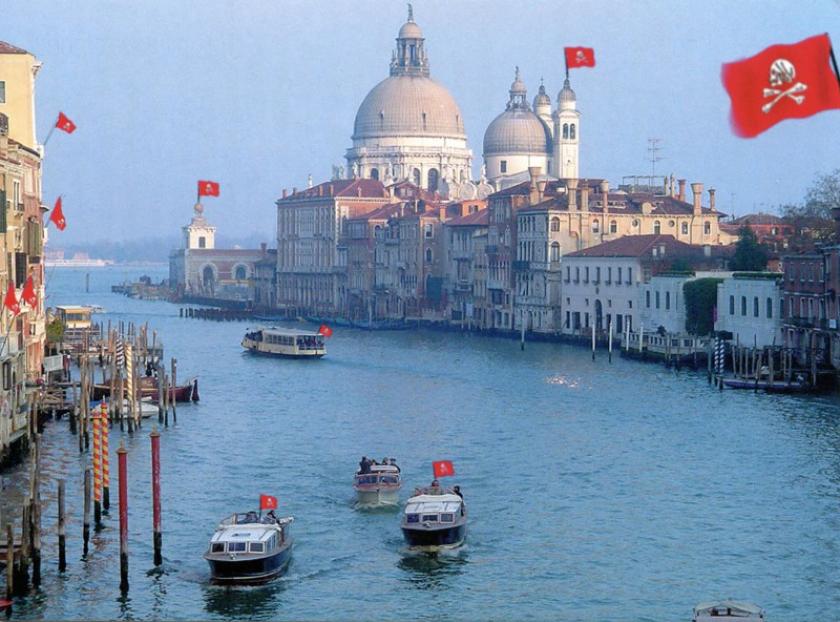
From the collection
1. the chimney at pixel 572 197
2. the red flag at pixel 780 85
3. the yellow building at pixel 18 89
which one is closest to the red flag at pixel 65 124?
the yellow building at pixel 18 89

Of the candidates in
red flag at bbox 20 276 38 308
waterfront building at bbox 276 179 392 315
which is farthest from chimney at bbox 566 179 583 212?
red flag at bbox 20 276 38 308

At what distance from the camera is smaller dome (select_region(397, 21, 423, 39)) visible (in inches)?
4296

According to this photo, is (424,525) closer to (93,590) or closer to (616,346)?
(93,590)

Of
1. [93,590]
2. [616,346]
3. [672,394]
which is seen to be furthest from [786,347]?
[93,590]

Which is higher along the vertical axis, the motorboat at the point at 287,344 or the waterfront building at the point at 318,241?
the waterfront building at the point at 318,241

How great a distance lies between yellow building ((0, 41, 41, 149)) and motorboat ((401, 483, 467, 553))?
11735 millimetres

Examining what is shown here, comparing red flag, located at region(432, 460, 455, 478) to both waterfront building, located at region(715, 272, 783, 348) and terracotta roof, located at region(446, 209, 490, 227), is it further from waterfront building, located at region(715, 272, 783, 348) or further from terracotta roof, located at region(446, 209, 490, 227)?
terracotta roof, located at region(446, 209, 490, 227)

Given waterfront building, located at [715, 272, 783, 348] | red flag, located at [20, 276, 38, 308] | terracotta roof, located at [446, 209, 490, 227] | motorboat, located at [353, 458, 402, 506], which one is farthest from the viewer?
terracotta roof, located at [446, 209, 490, 227]

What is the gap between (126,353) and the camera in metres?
36.2

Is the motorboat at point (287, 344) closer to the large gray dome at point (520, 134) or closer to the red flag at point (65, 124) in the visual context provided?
the red flag at point (65, 124)

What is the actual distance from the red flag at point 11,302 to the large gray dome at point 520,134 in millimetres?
76888

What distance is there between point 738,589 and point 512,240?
165 feet

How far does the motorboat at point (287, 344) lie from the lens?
181 feet

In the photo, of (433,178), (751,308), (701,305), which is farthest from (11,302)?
(433,178)
